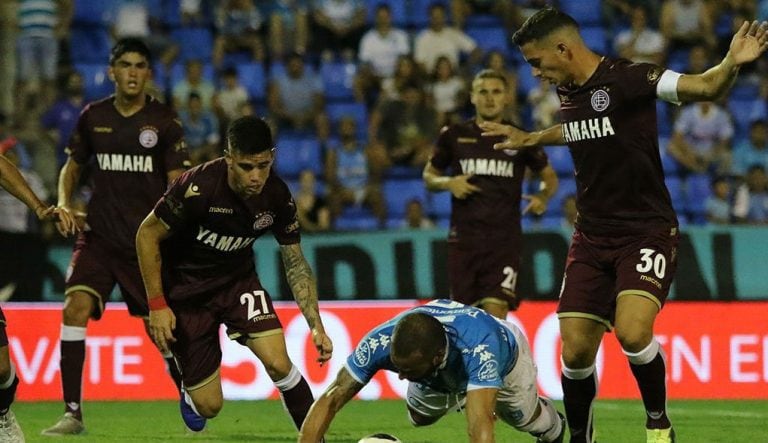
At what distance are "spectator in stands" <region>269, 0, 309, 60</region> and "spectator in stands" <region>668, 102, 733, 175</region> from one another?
15.6ft

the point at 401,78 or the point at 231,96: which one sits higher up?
the point at 401,78

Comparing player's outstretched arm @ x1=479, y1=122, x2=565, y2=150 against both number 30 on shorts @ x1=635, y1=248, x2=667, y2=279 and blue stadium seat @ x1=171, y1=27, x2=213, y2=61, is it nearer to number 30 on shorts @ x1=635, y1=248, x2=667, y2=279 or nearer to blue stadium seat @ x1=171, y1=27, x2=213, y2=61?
number 30 on shorts @ x1=635, y1=248, x2=667, y2=279

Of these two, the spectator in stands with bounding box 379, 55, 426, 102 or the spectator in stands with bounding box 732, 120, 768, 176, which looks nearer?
the spectator in stands with bounding box 732, 120, 768, 176

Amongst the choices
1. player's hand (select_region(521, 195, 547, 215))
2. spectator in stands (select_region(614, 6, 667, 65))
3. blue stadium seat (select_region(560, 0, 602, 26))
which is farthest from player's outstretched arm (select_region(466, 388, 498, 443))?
blue stadium seat (select_region(560, 0, 602, 26))

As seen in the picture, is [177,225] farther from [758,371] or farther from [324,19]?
[324,19]

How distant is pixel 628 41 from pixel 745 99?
1647 millimetres

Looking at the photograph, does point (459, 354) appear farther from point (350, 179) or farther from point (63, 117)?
point (63, 117)

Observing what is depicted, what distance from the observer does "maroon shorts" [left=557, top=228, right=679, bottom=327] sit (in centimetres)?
764

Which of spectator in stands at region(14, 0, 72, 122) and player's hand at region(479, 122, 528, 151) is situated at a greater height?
spectator in stands at region(14, 0, 72, 122)

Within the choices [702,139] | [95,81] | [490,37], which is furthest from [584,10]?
[95,81]

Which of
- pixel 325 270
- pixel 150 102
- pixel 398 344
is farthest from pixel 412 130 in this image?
pixel 398 344

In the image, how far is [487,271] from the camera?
428 inches

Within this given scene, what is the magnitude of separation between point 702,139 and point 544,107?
6.34 feet

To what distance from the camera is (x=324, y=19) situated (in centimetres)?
1834
